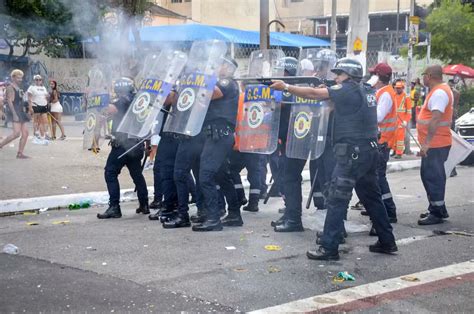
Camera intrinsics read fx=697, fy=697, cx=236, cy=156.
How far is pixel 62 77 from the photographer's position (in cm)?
1738

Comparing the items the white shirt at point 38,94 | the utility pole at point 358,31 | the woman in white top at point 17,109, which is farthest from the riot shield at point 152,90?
the white shirt at point 38,94

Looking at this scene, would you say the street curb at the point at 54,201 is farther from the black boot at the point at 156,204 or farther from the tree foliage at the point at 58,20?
the tree foliage at the point at 58,20

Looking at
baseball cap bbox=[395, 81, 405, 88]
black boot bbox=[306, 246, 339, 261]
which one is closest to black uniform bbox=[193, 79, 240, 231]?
black boot bbox=[306, 246, 339, 261]

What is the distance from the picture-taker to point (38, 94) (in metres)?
16.9

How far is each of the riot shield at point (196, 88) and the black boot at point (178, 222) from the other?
37.9 inches

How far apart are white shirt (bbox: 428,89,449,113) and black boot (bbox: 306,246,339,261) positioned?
8.32 feet

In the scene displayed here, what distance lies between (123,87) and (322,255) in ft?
10.6

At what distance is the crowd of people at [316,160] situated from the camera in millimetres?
6180

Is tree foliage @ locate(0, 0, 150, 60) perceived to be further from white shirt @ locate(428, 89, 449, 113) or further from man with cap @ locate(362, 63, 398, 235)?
white shirt @ locate(428, 89, 449, 113)

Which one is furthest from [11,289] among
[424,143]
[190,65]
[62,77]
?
[62,77]

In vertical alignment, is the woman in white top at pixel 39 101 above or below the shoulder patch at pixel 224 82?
below

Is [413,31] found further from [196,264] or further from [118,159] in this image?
[196,264]

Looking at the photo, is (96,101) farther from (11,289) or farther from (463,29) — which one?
(463,29)

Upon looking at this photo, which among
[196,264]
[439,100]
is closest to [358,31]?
[439,100]
